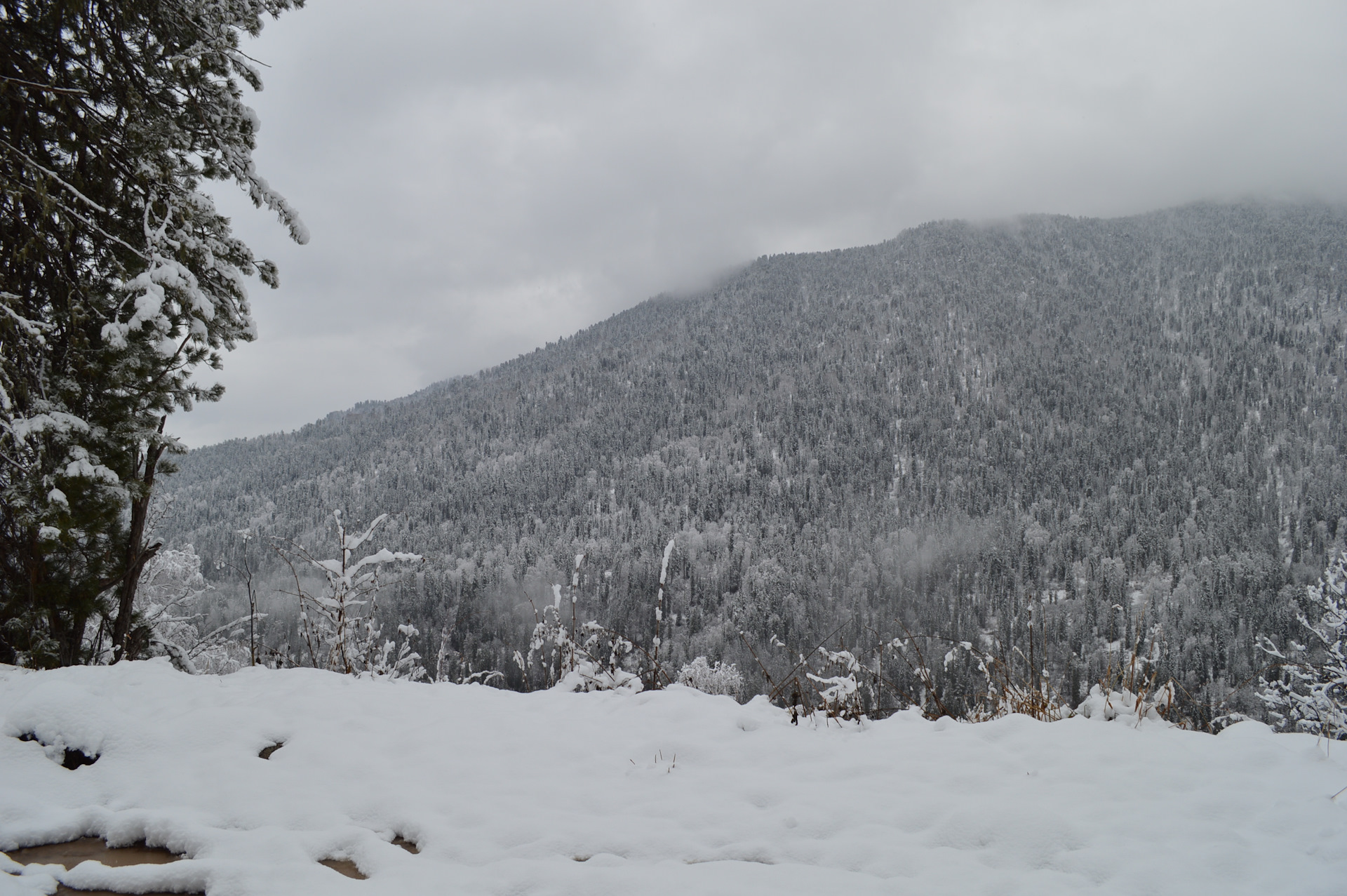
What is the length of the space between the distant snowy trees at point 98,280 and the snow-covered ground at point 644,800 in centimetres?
90

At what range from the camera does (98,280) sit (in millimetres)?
4504

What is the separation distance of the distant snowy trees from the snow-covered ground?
895mm

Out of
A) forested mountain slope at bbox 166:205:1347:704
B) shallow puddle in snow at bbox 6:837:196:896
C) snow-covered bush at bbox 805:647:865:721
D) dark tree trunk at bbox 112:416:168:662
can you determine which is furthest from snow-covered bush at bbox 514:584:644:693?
forested mountain slope at bbox 166:205:1347:704

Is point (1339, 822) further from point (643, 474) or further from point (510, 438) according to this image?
point (510, 438)

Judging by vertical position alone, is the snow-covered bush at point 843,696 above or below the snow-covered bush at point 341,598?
below

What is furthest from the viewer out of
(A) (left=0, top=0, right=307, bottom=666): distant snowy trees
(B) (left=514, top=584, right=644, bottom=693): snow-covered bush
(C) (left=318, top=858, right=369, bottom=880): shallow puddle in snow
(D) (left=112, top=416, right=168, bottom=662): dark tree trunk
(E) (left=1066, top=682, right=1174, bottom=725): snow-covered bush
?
(B) (left=514, top=584, right=644, bottom=693): snow-covered bush

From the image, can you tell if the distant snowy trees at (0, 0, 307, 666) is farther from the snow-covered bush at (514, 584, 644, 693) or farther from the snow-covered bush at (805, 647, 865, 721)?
the snow-covered bush at (805, 647, 865, 721)

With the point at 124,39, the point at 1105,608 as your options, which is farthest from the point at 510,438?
the point at 124,39

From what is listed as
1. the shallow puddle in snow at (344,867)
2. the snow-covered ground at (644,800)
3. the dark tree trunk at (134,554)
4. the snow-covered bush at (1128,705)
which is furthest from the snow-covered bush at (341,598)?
the snow-covered bush at (1128,705)

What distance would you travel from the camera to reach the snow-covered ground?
224 centimetres

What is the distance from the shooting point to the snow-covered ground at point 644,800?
88.0 inches

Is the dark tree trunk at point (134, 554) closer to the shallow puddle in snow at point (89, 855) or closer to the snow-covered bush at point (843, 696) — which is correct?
the shallow puddle in snow at point (89, 855)

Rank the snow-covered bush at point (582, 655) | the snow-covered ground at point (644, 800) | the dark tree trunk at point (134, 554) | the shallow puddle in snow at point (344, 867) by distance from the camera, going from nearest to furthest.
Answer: the snow-covered ground at point (644, 800)
the shallow puddle in snow at point (344, 867)
the dark tree trunk at point (134, 554)
the snow-covered bush at point (582, 655)

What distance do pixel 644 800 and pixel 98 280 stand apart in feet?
16.7
